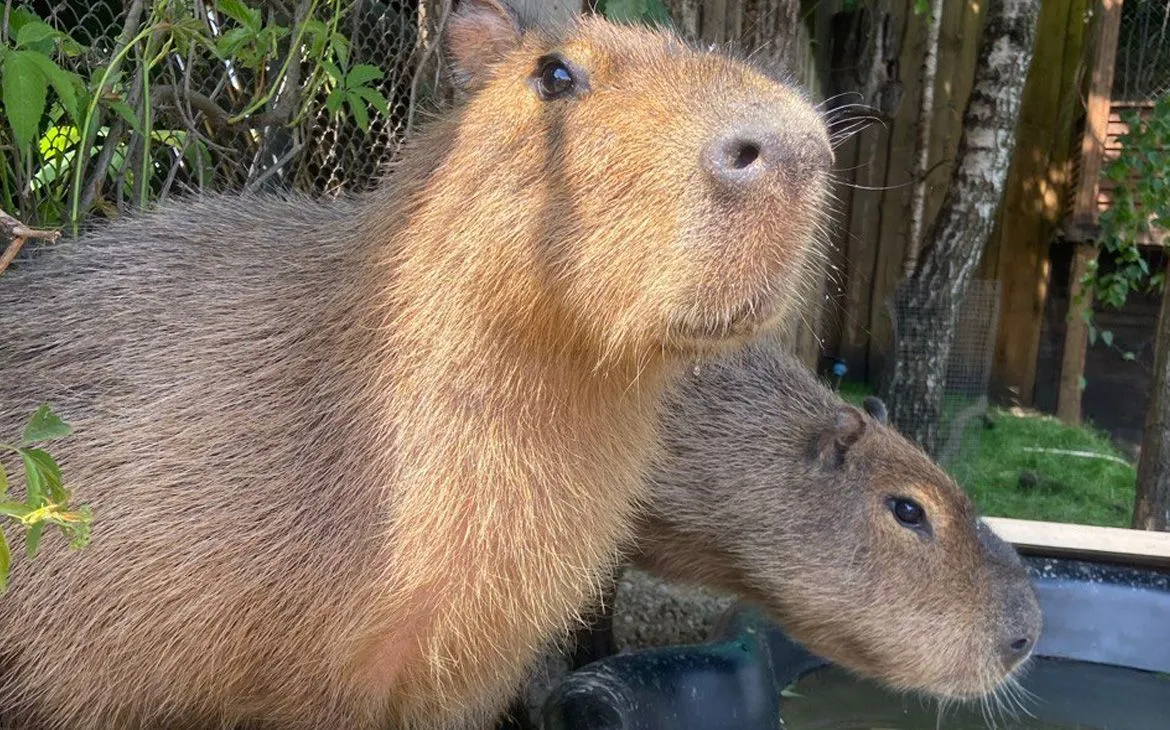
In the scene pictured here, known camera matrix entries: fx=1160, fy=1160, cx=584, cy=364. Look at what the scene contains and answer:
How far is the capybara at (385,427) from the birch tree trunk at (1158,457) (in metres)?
3.13

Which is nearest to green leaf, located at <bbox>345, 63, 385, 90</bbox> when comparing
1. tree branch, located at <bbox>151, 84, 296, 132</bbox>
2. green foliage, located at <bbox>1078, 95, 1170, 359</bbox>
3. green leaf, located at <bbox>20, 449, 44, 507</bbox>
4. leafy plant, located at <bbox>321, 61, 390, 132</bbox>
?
leafy plant, located at <bbox>321, 61, 390, 132</bbox>

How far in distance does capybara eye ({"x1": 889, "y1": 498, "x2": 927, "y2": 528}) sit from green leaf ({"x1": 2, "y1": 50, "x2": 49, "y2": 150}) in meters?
1.74

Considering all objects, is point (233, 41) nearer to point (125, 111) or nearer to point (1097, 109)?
point (125, 111)

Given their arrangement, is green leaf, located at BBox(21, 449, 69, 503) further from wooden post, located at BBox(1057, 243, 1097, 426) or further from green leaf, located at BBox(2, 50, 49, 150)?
wooden post, located at BBox(1057, 243, 1097, 426)

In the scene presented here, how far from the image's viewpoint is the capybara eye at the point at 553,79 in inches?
57.7

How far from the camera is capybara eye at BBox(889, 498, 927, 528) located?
7.89 feet

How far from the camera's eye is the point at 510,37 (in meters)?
1.74

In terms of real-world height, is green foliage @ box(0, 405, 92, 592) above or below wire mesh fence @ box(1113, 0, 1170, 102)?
below

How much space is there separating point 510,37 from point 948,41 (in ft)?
17.5

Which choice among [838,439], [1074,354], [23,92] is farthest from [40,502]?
[1074,354]

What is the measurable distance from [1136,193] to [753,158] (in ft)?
15.1

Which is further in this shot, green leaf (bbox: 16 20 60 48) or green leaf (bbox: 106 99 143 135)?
green leaf (bbox: 106 99 143 135)

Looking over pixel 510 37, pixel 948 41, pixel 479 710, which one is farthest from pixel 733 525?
pixel 948 41

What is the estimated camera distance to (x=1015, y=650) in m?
2.34
